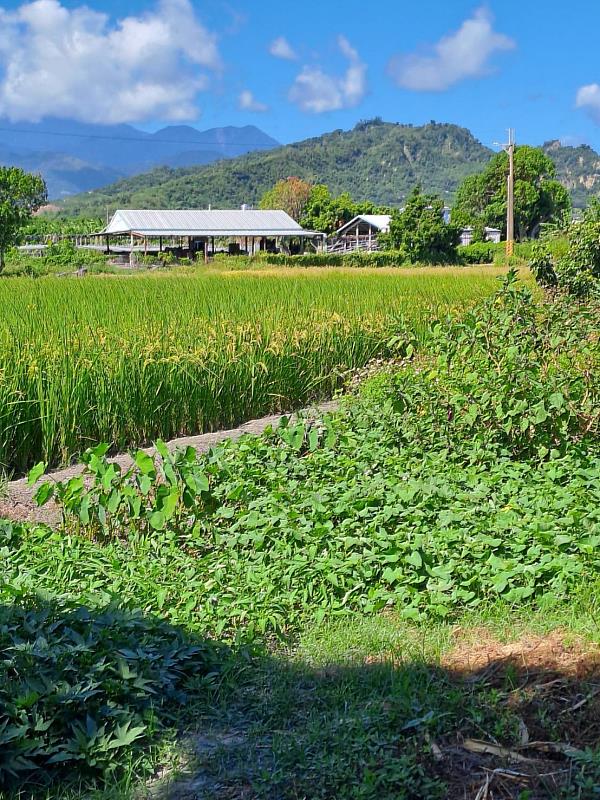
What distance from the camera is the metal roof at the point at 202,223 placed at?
184 feet

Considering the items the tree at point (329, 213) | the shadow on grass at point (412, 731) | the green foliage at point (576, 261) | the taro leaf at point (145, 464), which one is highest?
the tree at point (329, 213)

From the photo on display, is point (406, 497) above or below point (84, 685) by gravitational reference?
above

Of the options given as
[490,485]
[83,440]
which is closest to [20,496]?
[83,440]

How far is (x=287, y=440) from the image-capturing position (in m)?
6.41

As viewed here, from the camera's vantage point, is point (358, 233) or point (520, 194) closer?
point (520, 194)

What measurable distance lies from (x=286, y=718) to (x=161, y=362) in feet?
17.4

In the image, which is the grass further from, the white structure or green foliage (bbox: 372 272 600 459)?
the white structure

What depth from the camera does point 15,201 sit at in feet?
136

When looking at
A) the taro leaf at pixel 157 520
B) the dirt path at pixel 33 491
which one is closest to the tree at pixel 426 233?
the dirt path at pixel 33 491

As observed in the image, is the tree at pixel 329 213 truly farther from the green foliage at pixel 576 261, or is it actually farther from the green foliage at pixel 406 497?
the green foliage at pixel 406 497

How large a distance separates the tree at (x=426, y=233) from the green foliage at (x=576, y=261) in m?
31.9

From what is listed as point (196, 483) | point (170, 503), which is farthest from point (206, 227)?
point (170, 503)

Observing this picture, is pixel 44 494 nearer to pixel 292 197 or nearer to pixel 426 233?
pixel 426 233

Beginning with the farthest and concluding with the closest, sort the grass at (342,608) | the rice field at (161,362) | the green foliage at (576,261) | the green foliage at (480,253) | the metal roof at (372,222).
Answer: the metal roof at (372,222)
the green foliage at (480,253)
the green foliage at (576,261)
the rice field at (161,362)
the grass at (342,608)
